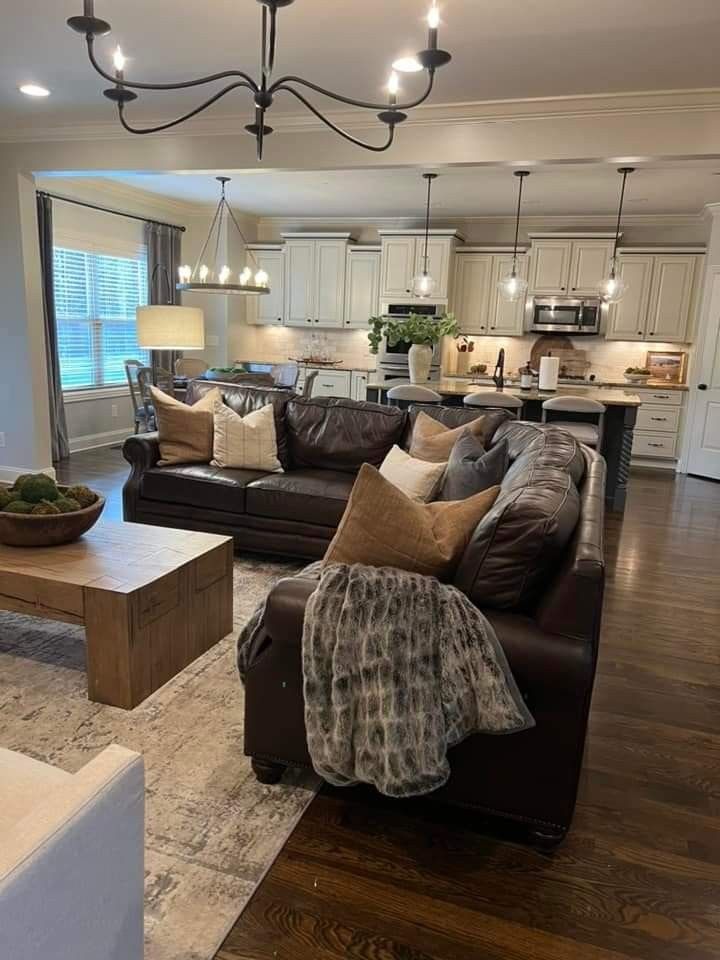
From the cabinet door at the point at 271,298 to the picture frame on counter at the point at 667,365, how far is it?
4.75 meters

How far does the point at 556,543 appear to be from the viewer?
177 centimetres

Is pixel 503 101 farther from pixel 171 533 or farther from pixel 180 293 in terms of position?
pixel 180 293

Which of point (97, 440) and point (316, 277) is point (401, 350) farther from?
point (97, 440)

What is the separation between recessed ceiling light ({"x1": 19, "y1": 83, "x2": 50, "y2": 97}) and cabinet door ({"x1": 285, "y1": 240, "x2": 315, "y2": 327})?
463cm

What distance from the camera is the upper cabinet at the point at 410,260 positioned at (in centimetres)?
805

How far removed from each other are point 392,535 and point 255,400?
2757 millimetres

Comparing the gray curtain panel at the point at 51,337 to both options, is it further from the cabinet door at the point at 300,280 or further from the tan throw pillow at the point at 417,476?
the tan throw pillow at the point at 417,476

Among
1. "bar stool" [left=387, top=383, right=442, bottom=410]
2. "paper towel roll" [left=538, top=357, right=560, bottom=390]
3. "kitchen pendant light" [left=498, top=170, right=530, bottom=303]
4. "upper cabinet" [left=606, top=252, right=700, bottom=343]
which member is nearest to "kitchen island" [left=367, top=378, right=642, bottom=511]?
"paper towel roll" [left=538, top=357, right=560, bottom=390]

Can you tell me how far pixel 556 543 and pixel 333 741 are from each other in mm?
777

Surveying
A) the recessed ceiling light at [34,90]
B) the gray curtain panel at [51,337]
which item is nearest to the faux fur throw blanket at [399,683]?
the recessed ceiling light at [34,90]

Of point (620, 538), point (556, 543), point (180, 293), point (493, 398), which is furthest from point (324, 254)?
point (556, 543)

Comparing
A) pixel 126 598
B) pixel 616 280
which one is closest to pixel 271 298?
pixel 616 280

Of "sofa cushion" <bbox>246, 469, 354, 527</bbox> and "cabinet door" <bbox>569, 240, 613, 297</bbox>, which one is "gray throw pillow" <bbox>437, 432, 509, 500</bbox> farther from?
"cabinet door" <bbox>569, 240, 613, 297</bbox>

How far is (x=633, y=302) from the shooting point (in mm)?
7770
